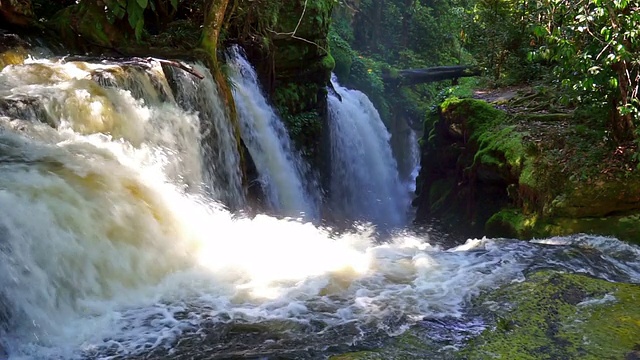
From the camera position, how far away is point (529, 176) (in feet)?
28.8

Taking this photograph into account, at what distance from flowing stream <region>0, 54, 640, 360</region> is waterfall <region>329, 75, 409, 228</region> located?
26.9ft

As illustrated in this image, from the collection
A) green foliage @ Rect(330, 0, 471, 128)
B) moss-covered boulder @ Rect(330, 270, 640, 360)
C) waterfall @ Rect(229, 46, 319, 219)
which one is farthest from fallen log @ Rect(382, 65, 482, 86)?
moss-covered boulder @ Rect(330, 270, 640, 360)

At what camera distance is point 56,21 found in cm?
888

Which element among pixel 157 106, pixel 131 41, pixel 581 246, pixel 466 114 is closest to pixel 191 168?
pixel 157 106

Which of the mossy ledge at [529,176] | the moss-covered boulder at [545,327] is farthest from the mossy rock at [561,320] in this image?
the mossy ledge at [529,176]

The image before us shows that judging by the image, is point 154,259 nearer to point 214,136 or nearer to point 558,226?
point 214,136

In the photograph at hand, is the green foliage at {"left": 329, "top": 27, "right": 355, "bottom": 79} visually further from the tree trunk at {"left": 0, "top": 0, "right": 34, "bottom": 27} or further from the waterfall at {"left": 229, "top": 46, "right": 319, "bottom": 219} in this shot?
the tree trunk at {"left": 0, "top": 0, "right": 34, "bottom": 27}

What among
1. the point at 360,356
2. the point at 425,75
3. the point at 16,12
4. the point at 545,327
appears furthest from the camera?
the point at 425,75

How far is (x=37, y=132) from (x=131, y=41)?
4.65 m

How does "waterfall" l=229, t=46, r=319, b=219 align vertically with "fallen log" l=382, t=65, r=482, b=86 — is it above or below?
below

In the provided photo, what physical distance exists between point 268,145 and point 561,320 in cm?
823

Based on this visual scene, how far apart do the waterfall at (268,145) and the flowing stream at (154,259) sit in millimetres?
3469

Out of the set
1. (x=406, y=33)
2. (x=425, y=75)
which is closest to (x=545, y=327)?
(x=425, y=75)

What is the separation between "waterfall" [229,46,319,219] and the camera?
36.8 feet
